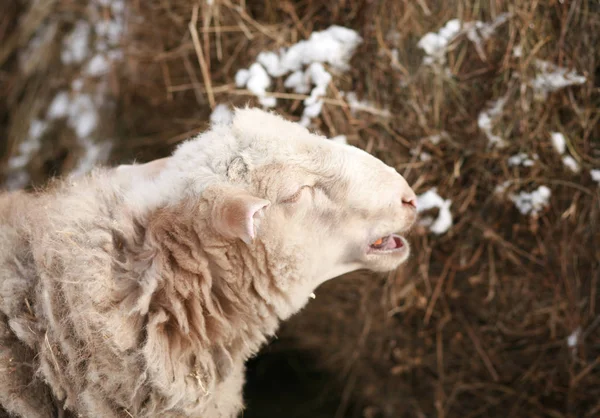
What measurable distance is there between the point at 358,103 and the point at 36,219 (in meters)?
1.82

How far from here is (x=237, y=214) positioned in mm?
1855

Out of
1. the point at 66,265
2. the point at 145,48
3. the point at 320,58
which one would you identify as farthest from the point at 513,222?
the point at 145,48

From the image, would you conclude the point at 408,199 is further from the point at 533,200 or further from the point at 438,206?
the point at 533,200

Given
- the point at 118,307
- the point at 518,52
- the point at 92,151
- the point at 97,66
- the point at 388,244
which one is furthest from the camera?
the point at 92,151

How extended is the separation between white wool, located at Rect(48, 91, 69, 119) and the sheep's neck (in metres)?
3.05

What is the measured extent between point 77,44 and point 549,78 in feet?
11.1

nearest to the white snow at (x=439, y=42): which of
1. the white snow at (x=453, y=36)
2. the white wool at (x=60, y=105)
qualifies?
the white snow at (x=453, y=36)

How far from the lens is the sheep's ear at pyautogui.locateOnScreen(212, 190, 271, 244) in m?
1.85

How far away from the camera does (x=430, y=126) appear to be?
321 cm

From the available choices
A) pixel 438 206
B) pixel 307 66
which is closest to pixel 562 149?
pixel 438 206

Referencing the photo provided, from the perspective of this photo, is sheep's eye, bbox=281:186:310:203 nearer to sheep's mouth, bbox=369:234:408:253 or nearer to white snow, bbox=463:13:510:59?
sheep's mouth, bbox=369:234:408:253

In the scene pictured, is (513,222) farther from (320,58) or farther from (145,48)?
(145,48)

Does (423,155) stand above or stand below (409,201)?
below

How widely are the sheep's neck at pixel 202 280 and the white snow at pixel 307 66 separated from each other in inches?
50.0
